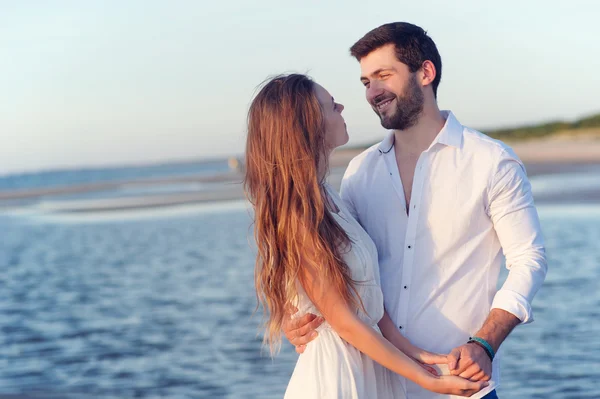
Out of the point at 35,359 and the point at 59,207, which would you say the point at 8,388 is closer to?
the point at 35,359

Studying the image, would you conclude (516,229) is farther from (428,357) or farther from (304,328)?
(304,328)

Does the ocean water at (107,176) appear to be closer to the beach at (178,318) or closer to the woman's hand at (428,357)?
the beach at (178,318)

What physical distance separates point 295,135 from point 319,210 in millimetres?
270

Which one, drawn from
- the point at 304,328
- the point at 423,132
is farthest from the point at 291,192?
the point at 423,132

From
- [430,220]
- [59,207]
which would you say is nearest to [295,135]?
[430,220]

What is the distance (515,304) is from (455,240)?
13.5 inches

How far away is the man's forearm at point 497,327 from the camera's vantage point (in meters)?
2.69

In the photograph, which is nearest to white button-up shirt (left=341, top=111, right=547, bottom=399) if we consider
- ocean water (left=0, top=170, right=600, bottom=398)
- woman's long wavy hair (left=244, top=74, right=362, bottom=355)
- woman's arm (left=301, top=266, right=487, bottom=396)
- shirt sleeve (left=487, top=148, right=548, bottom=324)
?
shirt sleeve (left=487, top=148, right=548, bottom=324)

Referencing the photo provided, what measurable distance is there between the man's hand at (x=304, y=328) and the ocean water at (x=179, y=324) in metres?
0.53

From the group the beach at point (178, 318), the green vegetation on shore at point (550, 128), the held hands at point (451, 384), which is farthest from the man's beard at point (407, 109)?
the green vegetation on shore at point (550, 128)

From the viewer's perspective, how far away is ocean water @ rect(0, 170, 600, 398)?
6027 mm

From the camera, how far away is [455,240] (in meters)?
2.92

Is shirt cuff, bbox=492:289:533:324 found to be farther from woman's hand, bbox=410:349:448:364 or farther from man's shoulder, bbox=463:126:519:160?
man's shoulder, bbox=463:126:519:160

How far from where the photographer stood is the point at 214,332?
738 centimetres
